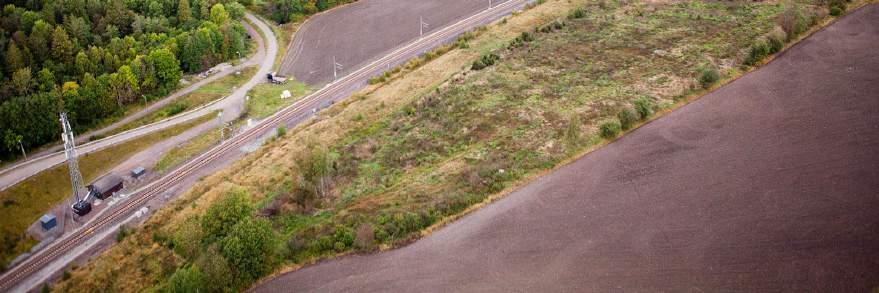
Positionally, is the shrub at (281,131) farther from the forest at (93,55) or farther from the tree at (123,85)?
the tree at (123,85)

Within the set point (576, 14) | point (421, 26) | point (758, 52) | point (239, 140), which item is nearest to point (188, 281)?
point (239, 140)

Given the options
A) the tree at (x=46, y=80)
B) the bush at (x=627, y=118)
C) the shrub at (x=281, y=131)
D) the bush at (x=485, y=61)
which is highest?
the tree at (x=46, y=80)

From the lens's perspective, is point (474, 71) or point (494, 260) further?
point (474, 71)

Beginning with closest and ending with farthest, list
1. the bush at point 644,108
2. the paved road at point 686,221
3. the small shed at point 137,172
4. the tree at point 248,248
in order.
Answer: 1. the tree at point 248,248
2. the paved road at point 686,221
3. the small shed at point 137,172
4. the bush at point 644,108

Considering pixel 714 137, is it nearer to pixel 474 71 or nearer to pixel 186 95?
pixel 474 71

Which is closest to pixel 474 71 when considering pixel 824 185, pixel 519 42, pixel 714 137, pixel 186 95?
pixel 519 42

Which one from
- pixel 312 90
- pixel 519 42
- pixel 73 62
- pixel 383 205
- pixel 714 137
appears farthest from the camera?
pixel 519 42

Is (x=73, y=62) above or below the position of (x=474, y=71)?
above

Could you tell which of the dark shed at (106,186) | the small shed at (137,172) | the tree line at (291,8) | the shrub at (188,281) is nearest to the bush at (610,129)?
the shrub at (188,281)
